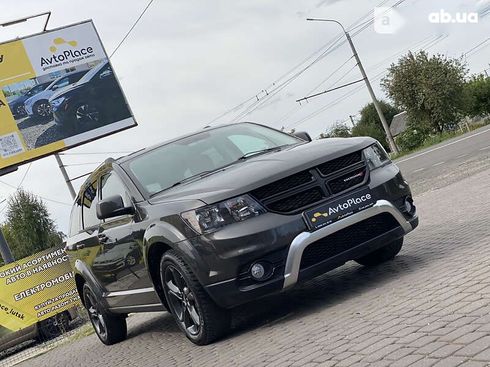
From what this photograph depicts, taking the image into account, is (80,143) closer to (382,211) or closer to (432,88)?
(382,211)

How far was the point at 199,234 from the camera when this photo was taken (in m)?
5.07

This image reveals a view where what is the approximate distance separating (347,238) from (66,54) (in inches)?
723

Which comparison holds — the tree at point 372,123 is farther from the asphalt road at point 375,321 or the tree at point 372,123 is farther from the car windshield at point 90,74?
the asphalt road at point 375,321

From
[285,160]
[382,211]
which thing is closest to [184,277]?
[285,160]

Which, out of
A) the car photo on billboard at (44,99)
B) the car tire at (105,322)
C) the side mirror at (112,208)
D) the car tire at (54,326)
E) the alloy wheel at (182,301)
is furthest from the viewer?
the car photo on billboard at (44,99)

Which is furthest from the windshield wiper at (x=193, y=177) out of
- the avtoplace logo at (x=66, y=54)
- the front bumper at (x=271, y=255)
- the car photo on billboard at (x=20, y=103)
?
the avtoplace logo at (x=66, y=54)

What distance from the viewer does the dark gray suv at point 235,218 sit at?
5.04 m

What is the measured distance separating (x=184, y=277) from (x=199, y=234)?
0.41m

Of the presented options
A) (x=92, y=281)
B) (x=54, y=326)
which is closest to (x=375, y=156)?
(x=92, y=281)

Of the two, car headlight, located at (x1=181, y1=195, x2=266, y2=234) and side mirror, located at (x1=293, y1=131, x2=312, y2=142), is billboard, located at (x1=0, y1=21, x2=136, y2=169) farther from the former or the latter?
car headlight, located at (x1=181, y1=195, x2=266, y2=234)

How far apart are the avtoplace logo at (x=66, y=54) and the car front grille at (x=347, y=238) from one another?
1786 cm

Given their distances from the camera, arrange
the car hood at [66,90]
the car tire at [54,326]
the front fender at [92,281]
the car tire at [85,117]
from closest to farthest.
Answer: the front fender at [92,281]
the car tire at [54,326]
the car hood at [66,90]
the car tire at [85,117]

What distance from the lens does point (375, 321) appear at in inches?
178

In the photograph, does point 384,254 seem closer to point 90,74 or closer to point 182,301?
point 182,301
